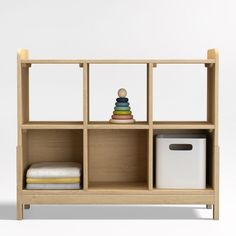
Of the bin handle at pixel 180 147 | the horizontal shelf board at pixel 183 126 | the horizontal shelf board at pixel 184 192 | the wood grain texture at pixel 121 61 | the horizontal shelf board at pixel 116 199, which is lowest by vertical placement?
the horizontal shelf board at pixel 116 199

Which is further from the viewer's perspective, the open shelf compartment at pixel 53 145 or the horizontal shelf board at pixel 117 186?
the open shelf compartment at pixel 53 145

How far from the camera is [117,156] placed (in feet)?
23.6

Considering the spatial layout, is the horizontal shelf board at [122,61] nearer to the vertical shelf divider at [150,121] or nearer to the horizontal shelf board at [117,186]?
the vertical shelf divider at [150,121]

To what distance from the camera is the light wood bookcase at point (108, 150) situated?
21.9 ft

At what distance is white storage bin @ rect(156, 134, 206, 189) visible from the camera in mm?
6770

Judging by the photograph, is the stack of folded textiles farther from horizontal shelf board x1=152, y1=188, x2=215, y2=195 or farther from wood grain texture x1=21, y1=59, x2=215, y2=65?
wood grain texture x1=21, y1=59, x2=215, y2=65

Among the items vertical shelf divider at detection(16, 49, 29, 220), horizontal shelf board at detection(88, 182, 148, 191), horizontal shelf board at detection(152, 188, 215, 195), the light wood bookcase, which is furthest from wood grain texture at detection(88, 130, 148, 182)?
vertical shelf divider at detection(16, 49, 29, 220)

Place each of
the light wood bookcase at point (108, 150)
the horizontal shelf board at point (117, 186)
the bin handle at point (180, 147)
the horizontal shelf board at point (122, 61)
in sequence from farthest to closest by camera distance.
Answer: the bin handle at point (180, 147), the horizontal shelf board at point (117, 186), the light wood bookcase at point (108, 150), the horizontal shelf board at point (122, 61)

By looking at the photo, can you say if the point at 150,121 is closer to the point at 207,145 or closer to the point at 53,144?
the point at 207,145

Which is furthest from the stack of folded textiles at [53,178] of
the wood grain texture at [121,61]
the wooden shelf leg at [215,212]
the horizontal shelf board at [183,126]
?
the wooden shelf leg at [215,212]

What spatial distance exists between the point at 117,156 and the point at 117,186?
1.24 feet
